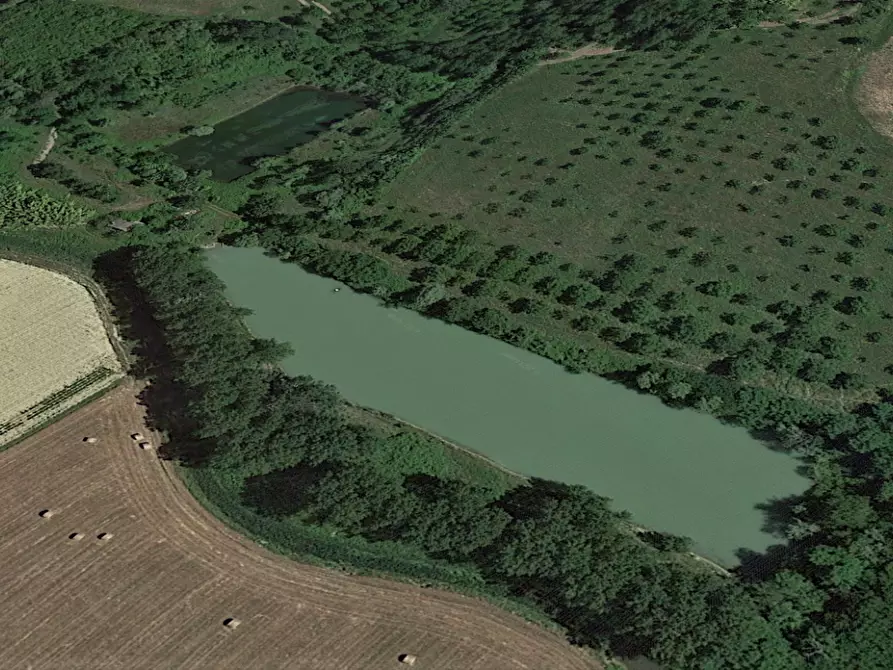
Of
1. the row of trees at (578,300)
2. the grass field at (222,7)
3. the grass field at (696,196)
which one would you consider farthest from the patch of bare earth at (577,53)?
the row of trees at (578,300)

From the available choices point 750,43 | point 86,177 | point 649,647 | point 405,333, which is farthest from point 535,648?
point 750,43

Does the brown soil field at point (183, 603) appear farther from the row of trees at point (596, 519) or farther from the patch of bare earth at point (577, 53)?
the patch of bare earth at point (577, 53)

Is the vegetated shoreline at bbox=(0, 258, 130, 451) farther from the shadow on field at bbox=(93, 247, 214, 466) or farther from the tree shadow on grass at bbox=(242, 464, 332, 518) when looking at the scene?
the tree shadow on grass at bbox=(242, 464, 332, 518)

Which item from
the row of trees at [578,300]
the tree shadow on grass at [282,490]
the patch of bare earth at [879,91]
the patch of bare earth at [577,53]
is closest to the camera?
the tree shadow on grass at [282,490]

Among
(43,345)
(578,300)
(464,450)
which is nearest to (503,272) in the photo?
(578,300)

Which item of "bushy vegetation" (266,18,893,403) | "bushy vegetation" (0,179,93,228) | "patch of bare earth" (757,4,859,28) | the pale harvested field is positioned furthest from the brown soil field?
"patch of bare earth" (757,4,859,28)
